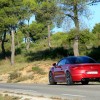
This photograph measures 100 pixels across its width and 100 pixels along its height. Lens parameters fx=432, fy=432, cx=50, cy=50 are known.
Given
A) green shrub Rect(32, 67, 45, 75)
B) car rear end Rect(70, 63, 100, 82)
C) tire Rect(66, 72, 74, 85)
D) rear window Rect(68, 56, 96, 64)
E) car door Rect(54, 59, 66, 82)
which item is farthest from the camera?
green shrub Rect(32, 67, 45, 75)

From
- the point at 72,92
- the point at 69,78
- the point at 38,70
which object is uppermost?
the point at 38,70

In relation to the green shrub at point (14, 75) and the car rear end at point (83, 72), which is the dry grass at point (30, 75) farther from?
the car rear end at point (83, 72)

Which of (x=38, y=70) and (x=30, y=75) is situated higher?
(x=38, y=70)

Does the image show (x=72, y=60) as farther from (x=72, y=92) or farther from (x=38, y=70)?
(x=38, y=70)

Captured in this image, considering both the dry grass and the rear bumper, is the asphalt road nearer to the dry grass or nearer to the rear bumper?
the rear bumper

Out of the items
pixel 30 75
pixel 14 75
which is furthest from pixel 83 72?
pixel 14 75

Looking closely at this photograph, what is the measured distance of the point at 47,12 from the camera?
39.5 meters

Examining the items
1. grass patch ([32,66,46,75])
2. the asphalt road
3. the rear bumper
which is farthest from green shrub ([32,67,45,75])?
the asphalt road

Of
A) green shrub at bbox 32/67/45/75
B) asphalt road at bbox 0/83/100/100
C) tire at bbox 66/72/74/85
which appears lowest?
asphalt road at bbox 0/83/100/100

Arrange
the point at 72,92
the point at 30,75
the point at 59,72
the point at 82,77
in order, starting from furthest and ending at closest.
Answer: the point at 30,75, the point at 59,72, the point at 82,77, the point at 72,92

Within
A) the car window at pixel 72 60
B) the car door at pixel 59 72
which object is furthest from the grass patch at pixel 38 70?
the car window at pixel 72 60

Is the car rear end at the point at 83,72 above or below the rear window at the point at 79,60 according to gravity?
below

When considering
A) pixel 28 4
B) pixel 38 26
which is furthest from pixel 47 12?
pixel 38 26

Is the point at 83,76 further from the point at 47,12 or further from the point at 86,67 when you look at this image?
the point at 47,12
